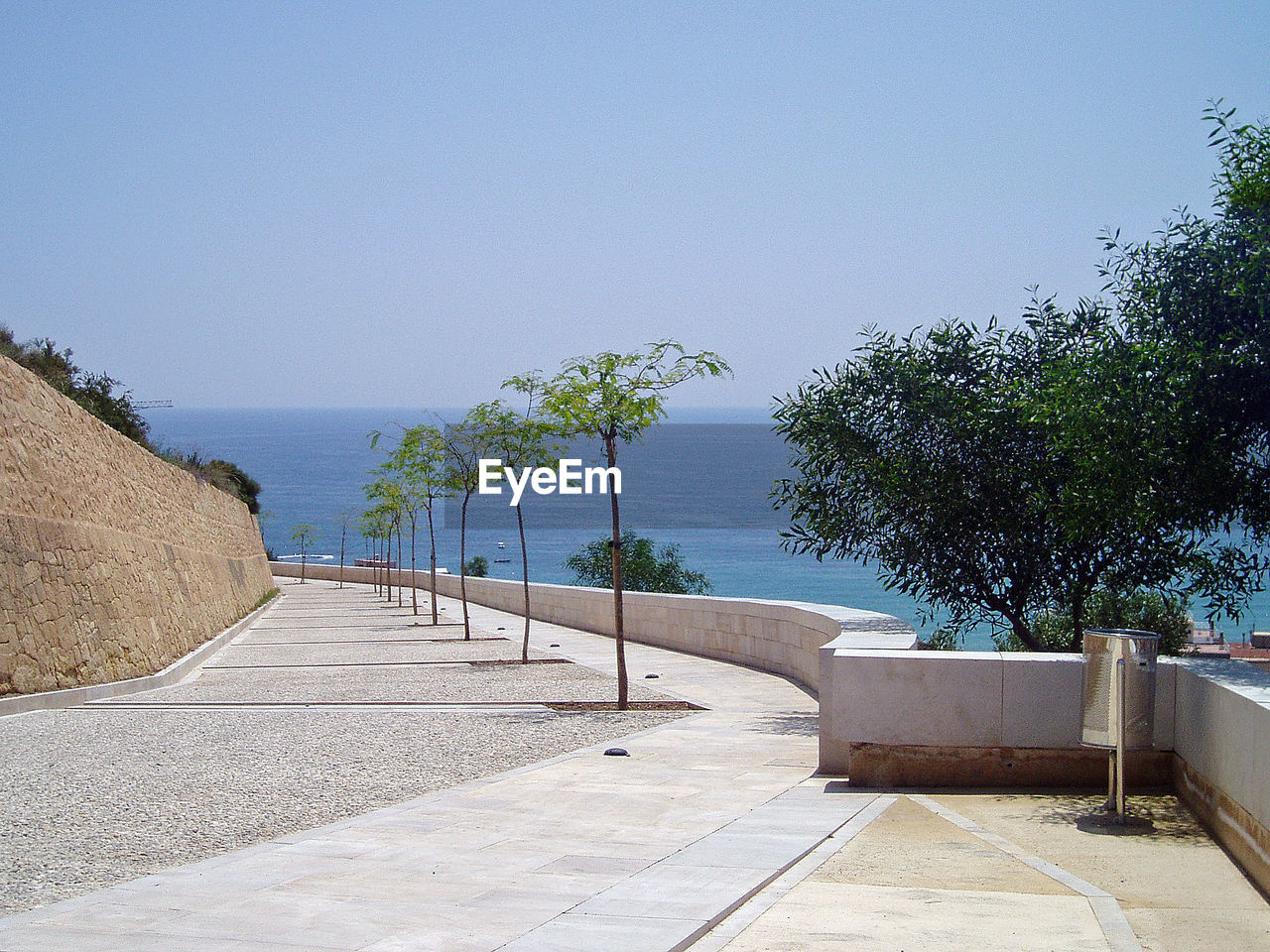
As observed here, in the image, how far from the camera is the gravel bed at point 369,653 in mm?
21031

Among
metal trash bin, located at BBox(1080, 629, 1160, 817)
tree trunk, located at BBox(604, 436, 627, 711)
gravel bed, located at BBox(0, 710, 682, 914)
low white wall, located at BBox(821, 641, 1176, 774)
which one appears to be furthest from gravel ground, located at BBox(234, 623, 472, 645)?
metal trash bin, located at BBox(1080, 629, 1160, 817)

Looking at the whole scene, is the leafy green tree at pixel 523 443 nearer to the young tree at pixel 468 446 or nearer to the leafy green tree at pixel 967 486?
the young tree at pixel 468 446

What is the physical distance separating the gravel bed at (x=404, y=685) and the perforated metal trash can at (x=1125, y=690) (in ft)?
24.7

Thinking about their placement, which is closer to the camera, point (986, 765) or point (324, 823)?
point (324, 823)

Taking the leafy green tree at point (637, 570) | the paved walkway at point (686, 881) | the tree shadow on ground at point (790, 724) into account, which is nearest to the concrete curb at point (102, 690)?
the paved walkway at point (686, 881)

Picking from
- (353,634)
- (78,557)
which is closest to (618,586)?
(78,557)

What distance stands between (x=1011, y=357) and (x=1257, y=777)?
28.6ft

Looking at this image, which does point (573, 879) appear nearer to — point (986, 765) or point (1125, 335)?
point (986, 765)

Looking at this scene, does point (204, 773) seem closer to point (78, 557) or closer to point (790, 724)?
point (790, 724)

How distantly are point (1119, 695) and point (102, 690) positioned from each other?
1269 cm

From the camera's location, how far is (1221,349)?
8195 millimetres

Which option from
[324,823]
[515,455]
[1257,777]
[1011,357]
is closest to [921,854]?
[1257,777]

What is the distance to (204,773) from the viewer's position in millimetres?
9281

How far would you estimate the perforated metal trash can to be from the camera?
6.94 metres
